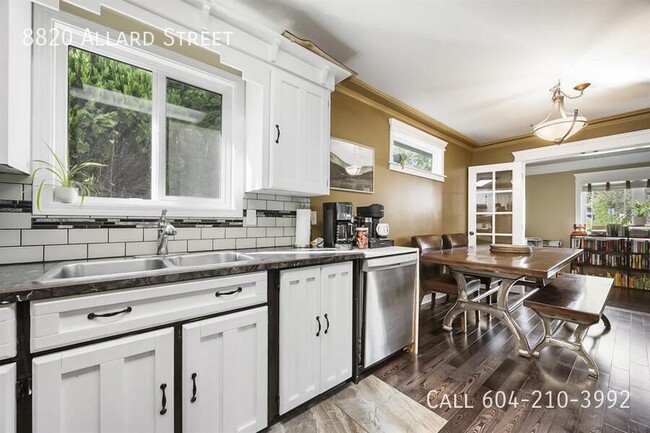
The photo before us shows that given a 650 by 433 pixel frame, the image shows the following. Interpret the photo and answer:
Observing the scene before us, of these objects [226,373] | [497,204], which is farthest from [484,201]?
[226,373]

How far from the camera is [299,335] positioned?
1.57m

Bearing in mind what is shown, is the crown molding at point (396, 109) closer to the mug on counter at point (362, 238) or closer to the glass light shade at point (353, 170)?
the glass light shade at point (353, 170)

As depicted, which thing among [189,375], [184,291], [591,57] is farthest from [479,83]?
[189,375]

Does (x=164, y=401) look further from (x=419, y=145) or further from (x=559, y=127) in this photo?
(x=419, y=145)

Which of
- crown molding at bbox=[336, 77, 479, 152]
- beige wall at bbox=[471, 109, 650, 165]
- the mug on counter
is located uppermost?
crown molding at bbox=[336, 77, 479, 152]

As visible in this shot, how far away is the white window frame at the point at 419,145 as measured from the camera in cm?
340

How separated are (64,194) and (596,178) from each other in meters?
8.03

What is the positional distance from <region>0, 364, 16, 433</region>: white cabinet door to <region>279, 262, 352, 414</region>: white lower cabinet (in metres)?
0.98

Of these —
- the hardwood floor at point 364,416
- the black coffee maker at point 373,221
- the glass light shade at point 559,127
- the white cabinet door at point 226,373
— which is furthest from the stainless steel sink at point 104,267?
the glass light shade at point 559,127

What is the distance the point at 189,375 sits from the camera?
1.18 meters

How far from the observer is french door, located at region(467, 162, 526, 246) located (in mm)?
4371

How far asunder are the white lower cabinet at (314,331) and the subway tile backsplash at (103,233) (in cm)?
66

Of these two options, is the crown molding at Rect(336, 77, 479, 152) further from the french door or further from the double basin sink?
the double basin sink

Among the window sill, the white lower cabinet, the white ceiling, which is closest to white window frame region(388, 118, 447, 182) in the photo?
the window sill
